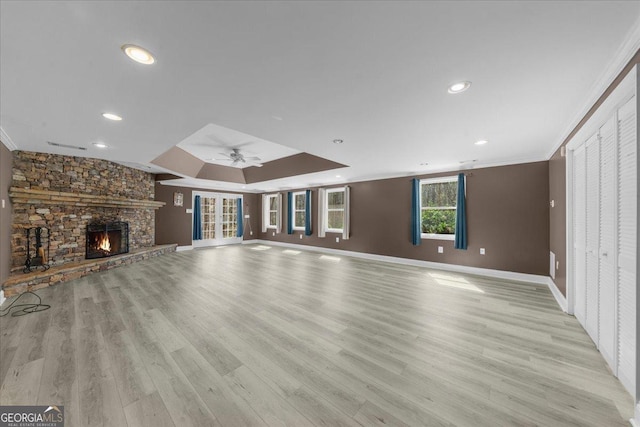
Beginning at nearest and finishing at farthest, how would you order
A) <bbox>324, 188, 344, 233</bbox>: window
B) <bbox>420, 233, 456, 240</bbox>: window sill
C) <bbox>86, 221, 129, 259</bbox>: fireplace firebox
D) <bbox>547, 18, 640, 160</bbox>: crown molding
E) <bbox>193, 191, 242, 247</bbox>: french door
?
A: <bbox>547, 18, 640, 160</bbox>: crown molding, <bbox>86, 221, 129, 259</bbox>: fireplace firebox, <bbox>420, 233, 456, 240</bbox>: window sill, <bbox>324, 188, 344, 233</bbox>: window, <bbox>193, 191, 242, 247</bbox>: french door

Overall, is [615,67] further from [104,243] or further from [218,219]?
[218,219]

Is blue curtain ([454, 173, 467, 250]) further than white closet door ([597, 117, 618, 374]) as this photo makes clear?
Yes

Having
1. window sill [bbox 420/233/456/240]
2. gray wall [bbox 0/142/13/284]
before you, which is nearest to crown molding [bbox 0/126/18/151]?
gray wall [bbox 0/142/13/284]

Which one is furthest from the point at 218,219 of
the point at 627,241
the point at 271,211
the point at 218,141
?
the point at 627,241

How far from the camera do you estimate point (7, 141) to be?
3.28m

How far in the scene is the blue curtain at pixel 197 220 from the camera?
306 inches

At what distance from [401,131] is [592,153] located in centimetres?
180

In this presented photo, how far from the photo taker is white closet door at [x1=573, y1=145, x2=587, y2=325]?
2.37 meters

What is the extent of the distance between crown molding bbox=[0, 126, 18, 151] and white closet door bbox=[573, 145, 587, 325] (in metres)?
7.04

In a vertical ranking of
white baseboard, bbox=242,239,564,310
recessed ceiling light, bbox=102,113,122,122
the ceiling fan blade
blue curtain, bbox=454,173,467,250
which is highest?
the ceiling fan blade

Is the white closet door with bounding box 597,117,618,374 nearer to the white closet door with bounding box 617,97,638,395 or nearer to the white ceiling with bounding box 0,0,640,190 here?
the white closet door with bounding box 617,97,638,395

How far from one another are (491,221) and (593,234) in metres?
2.48

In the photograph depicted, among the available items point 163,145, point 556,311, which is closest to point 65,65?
point 163,145

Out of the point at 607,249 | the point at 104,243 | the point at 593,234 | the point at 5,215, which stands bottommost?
the point at 104,243
